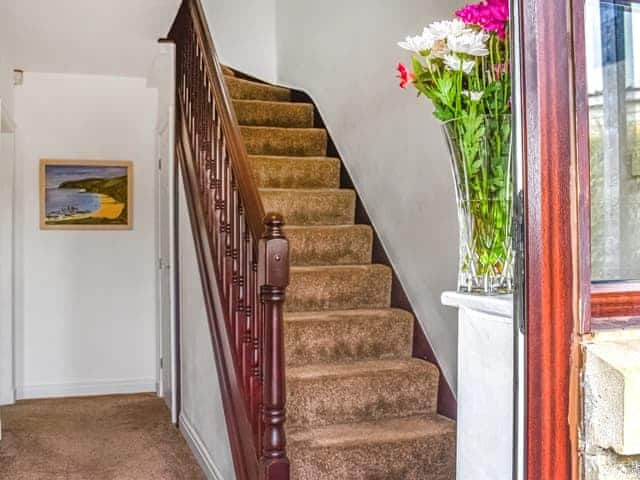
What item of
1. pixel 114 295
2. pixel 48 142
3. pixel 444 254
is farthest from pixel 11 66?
pixel 444 254

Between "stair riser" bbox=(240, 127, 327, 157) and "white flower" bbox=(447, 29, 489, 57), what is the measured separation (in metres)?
A: 2.91

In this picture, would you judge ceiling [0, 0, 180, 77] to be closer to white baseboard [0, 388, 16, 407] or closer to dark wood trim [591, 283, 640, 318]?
white baseboard [0, 388, 16, 407]

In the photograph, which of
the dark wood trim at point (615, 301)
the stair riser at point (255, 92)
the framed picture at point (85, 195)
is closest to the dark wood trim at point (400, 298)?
the stair riser at point (255, 92)

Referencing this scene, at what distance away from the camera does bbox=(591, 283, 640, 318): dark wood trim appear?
2.58 feet

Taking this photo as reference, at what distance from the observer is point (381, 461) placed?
8.14 feet

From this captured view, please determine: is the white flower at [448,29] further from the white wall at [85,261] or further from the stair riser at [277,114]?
the white wall at [85,261]

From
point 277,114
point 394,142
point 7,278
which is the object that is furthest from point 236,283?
point 7,278

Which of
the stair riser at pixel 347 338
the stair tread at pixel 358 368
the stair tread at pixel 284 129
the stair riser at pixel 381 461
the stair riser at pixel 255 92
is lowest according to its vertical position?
the stair riser at pixel 381 461

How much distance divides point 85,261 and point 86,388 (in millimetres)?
995

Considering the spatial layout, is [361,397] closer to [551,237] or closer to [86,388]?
[551,237]

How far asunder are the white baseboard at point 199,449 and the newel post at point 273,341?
33.5 inches

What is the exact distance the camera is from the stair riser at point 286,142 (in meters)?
4.20

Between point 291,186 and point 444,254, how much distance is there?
1.50m

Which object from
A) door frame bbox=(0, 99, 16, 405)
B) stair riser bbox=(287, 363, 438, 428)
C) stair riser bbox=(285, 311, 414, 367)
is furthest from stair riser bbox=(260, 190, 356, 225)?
door frame bbox=(0, 99, 16, 405)
